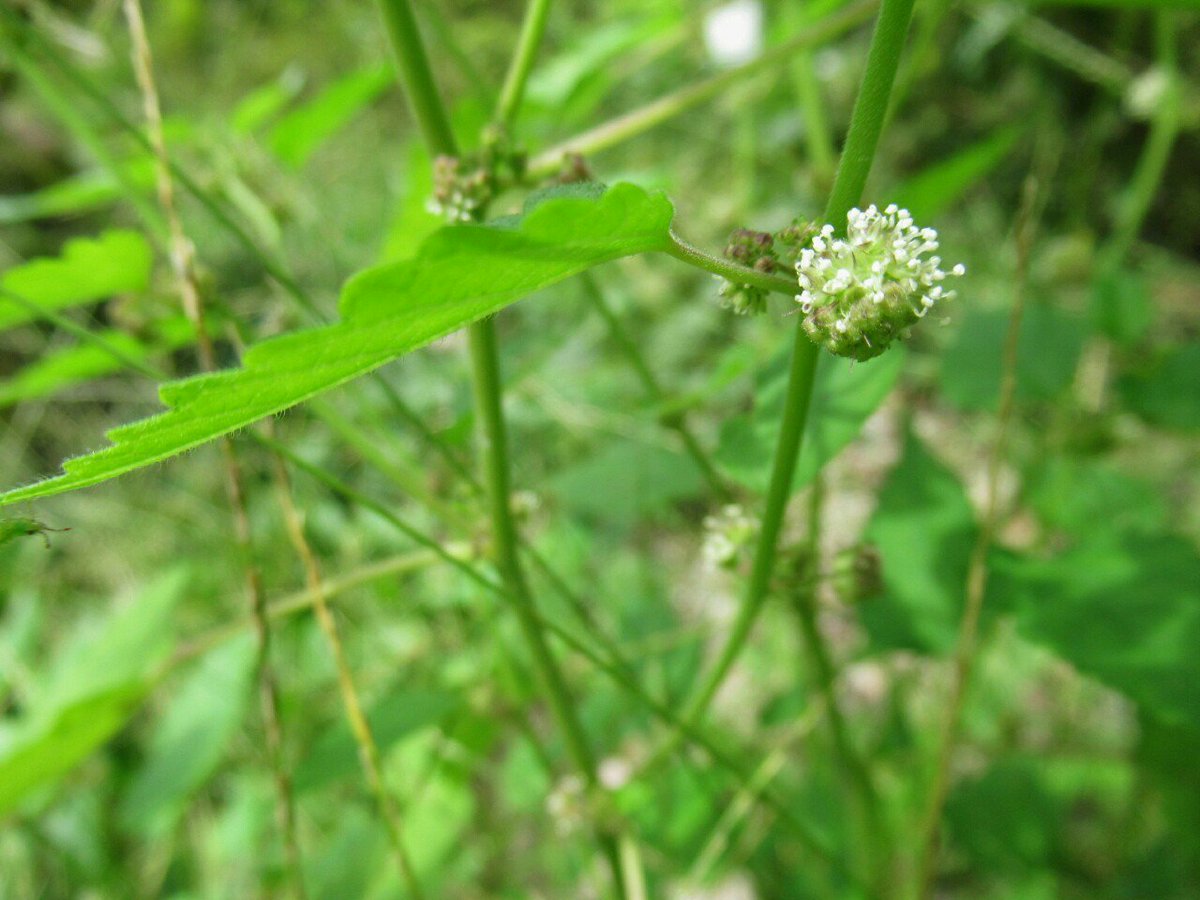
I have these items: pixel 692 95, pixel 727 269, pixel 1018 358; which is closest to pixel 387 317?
pixel 727 269

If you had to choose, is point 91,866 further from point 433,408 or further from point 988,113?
point 988,113

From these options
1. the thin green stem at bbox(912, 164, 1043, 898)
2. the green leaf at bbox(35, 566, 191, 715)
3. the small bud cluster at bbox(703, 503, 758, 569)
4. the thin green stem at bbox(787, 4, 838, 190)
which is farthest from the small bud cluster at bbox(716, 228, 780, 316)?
the green leaf at bbox(35, 566, 191, 715)

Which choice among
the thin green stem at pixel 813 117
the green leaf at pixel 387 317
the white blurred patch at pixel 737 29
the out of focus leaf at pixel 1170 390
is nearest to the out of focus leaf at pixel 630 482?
the thin green stem at pixel 813 117

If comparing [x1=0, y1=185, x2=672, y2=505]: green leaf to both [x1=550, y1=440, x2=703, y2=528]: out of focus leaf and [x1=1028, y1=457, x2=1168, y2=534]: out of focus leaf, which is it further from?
[x1=1028, y1=457, x2=1168, y2=534]: out of focus leaf

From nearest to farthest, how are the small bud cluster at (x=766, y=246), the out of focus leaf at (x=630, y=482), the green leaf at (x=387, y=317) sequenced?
the green leaf at (x=387, y=317) < the small bud cluster at (x=766, y=246) < the out of focus leaf at (x=630, y=482)

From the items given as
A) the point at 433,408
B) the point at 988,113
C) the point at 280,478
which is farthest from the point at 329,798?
the point at 988,113

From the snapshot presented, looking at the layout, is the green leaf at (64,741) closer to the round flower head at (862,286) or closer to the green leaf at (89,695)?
the green leaf at (89,695)

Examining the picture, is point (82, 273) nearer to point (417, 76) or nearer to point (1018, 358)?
point (417, 76)
